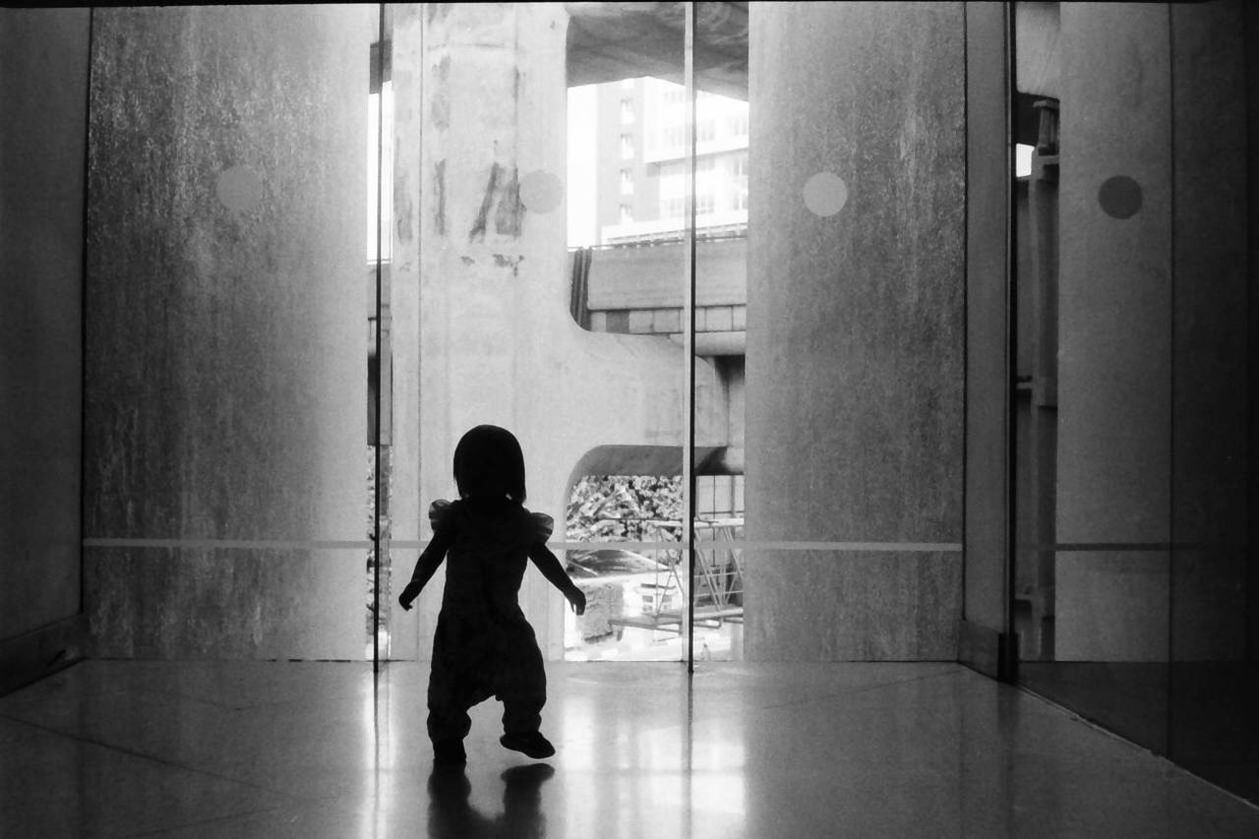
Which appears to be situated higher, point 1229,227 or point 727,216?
point 727,216

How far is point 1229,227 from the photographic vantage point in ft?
13.6

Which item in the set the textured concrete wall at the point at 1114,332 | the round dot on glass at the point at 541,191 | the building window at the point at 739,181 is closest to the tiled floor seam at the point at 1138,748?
the textured concrete wall at the point at 1114,332

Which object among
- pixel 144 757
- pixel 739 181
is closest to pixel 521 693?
pixel 144 757

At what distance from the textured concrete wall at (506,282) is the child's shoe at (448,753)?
2.12 m

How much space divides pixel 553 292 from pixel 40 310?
2.66 m

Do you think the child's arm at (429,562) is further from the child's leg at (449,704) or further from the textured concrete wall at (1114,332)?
the textured concrete wall at (1114,332)

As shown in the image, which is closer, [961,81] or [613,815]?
[613,815]

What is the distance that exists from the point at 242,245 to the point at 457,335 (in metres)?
1.32

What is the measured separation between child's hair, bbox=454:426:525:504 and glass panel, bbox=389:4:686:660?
198cm

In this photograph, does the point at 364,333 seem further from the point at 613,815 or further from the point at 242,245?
the point at 613,815

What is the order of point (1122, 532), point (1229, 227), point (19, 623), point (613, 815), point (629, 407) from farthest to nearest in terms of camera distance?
point (629, 407)
point (19, 623)
point (1122, 532)
point (1229, 227)
point (613, 815)

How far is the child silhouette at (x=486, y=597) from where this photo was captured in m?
4.45

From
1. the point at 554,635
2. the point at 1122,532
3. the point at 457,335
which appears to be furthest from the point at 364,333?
the point at 1122,532

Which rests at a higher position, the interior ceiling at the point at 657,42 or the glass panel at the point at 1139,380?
the interior ceiling at the point at 657,42
